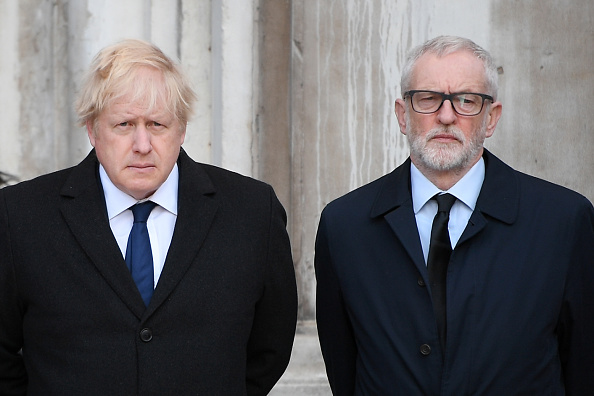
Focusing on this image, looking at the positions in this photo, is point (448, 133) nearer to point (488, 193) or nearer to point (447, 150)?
point (447, 150)

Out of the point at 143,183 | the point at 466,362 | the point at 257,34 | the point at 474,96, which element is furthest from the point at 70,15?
the point at 466,362

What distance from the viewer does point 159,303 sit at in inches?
106

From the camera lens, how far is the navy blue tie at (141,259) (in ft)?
9.00

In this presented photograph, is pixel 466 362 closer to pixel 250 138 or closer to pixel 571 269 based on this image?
pixel 571 269

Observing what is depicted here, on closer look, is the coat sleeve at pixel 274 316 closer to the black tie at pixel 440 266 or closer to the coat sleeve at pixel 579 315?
the black tie at pixel 440 266

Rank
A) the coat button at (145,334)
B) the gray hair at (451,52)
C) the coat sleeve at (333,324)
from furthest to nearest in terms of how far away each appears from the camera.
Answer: the coat sleeve at (333,324) < the gray hair at (451,52) < the coat button at (145,334)

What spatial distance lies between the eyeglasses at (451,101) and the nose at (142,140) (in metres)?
0.72

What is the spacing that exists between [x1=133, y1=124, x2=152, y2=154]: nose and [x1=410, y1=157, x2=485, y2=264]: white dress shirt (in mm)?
742

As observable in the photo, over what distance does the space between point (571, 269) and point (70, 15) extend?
2156 mm

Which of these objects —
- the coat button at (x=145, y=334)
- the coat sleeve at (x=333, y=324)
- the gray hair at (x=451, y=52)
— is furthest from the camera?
the coat sleeve at (x=333, y=324)

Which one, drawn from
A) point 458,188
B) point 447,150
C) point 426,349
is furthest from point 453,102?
point 426,349

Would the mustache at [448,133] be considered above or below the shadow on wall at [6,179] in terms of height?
above

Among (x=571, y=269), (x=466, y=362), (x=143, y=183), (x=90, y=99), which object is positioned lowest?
(x=466, y=362)

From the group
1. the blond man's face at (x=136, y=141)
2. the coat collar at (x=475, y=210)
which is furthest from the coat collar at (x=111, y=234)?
the coat collar at (x=475, y=210)
